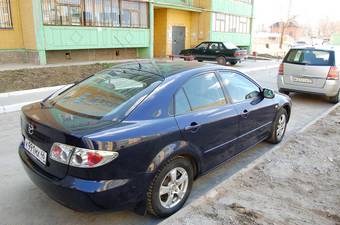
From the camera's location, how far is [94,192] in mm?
2523

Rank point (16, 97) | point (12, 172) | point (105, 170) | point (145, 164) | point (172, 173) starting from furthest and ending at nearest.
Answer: point (16, 97)
point (12, 172)
point (172, 173)
point (145, 164)
point (105, 170)

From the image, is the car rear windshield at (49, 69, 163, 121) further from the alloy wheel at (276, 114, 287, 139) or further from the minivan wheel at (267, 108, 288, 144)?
the alloy wheel at (276, 114, 287, 139)

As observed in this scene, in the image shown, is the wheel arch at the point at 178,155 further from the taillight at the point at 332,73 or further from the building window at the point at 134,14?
the building window at the point at 134,14

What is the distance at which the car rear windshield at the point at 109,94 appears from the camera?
9.55ft

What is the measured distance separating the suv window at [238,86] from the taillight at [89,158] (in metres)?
2.00

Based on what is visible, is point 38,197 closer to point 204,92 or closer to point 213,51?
Result: point 204,92

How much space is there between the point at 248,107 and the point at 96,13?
562 inches

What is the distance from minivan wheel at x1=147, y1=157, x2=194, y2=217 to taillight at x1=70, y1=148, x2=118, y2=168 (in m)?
0.58

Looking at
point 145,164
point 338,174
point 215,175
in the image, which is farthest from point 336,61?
point 145,164

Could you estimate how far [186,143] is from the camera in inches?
123

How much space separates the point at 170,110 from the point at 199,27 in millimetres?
23748

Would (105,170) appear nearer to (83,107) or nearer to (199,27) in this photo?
(83,107)

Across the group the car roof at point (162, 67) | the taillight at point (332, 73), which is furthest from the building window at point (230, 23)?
the car roof at point (162, 67)

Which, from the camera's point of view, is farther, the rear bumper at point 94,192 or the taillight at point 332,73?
the taillight at point 332,73
